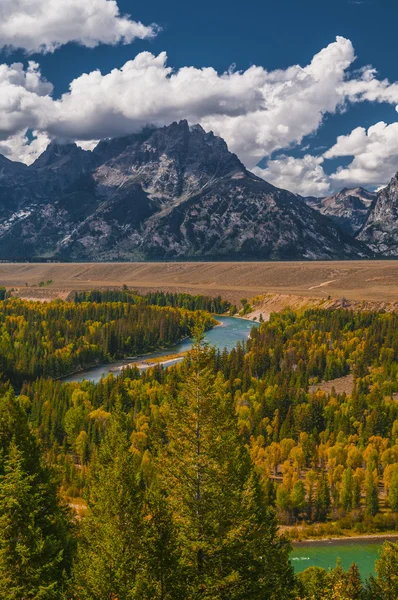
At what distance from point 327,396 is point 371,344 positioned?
4398 cm

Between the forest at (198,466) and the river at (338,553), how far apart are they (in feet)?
7.70

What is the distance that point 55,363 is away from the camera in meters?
162

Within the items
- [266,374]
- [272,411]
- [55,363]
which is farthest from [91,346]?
[272,411]

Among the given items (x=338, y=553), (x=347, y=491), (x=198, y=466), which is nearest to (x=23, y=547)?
(x=198, y=466)

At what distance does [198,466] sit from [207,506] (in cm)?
179

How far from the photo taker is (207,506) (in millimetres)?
24578

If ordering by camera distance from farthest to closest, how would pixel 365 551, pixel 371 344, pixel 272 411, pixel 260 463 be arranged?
pixel 371 344 < pixel 272 411 < pixel 260 463 < pixel 365 551

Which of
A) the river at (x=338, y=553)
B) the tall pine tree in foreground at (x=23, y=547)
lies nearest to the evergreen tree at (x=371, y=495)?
the river at (x=338, y=553)

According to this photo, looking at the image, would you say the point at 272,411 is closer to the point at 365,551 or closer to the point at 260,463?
the point at 260,463

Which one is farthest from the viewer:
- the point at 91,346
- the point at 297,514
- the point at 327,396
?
the point at 91,346

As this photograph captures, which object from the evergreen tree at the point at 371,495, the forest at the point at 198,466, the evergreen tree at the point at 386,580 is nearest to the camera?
the forest at the point at 198,466

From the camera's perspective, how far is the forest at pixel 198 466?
24109mm

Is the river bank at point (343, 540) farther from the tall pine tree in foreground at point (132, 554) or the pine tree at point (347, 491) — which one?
the tall pine tree in foreground at point (132, 554)

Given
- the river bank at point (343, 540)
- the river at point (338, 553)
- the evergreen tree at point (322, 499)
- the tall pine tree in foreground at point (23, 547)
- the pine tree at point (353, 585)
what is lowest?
the river at point (338, 553)
